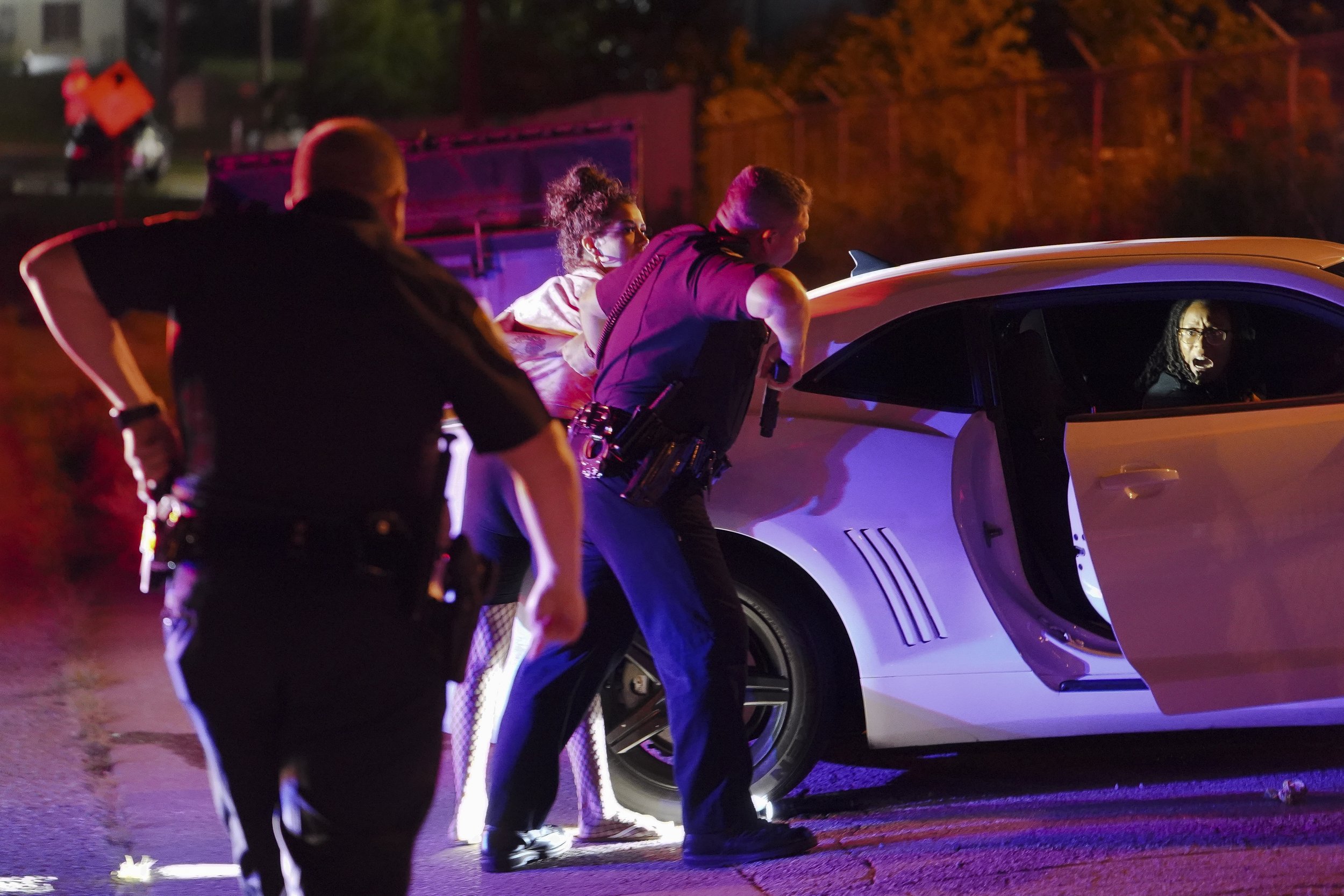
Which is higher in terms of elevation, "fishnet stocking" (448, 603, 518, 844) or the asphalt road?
"fishnet stocking" (448, 603, 518, 844)

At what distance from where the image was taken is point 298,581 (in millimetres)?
2293

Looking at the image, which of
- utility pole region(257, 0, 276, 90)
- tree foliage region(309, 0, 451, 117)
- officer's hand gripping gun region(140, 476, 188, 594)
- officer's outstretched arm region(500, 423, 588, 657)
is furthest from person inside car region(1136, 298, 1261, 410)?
utility pole region(257, 0, 276, 90)

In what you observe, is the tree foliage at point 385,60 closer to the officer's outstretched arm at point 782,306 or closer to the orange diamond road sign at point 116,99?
the orange diamond road sign at point 116,99

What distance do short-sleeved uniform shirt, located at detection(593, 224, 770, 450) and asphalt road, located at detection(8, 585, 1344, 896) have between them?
117 centimetres

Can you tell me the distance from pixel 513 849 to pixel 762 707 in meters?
0.77

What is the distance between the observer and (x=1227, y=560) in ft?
12.7

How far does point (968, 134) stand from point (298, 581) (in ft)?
57.2

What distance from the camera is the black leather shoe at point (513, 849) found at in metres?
3.87

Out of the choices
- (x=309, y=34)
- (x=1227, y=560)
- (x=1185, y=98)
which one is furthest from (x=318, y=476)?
(x=309, y=34)

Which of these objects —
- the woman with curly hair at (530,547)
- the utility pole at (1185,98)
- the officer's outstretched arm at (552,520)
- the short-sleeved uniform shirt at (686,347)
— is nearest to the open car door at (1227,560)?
the short-sleeved uniform shirt at (686,347)

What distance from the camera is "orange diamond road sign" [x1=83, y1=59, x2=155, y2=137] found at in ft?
45.7

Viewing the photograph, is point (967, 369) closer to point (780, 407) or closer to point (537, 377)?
point (780, 407)

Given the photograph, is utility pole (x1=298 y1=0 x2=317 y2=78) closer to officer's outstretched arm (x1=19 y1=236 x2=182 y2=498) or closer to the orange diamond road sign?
the orange diamond road sign

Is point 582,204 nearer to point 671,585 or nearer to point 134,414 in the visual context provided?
point 671,585
